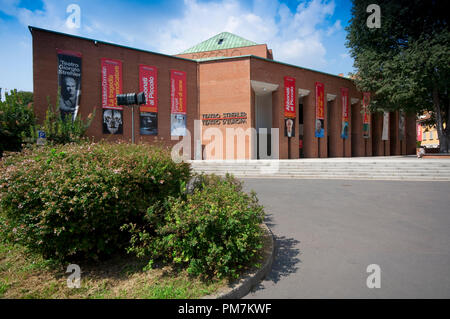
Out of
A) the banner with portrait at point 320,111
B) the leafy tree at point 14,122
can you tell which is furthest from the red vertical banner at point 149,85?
the banner with portrait at point 320,111

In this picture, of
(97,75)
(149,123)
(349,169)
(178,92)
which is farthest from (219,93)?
(349,169)

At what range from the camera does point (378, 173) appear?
14.6 meters

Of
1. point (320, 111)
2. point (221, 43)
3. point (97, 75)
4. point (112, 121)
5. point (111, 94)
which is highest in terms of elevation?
point (221, 43)

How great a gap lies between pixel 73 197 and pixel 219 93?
2309cm

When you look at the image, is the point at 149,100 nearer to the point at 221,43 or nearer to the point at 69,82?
the point at 69,82

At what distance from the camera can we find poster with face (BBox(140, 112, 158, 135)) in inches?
880

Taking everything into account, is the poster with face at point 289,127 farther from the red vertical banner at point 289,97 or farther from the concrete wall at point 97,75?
the concrete wall at point 97,75

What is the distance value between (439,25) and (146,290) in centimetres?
3101

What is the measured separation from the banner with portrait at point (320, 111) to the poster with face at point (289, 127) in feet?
11.3

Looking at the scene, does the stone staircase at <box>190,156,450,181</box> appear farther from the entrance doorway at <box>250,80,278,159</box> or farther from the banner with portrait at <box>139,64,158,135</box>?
the entrance doorway at <box>250,80,278,159</box>

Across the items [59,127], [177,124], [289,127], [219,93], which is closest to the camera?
[59,127]

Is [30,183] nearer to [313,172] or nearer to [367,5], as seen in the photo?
[313,172]

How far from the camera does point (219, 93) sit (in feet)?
81.3

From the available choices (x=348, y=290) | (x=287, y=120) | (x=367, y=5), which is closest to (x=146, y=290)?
(x=348, y=290)
